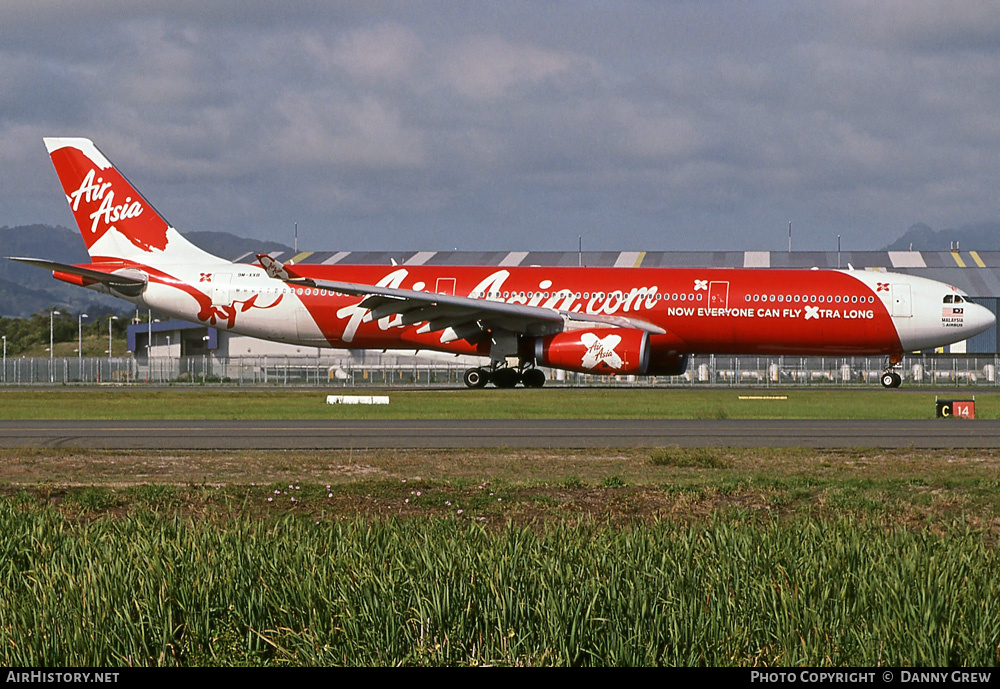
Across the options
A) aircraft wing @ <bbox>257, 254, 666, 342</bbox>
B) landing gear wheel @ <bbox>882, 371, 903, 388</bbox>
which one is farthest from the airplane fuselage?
landing gear wheel @ <bbox>882, 371, 903, 388</bbox>

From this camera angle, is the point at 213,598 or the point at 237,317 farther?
the point at 237,317

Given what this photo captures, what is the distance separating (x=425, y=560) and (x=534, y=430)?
13.3 meters

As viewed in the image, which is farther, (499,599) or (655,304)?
(655,304)

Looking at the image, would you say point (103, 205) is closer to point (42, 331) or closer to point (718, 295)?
point (718, 295)

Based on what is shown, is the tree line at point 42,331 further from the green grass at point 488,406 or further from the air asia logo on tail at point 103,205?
the green grass at point 488,406

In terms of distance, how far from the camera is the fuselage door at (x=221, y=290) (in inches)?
1563

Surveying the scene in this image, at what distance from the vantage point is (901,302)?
38594mm

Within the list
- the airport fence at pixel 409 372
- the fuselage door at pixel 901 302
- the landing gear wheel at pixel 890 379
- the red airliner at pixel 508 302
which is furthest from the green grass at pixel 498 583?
the airport fence at pixel 409 372

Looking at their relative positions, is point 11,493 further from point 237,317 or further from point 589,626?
point 237,317

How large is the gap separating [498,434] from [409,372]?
35.1m

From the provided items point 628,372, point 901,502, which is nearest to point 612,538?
point 901,502

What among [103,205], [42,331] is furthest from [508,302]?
[42,331]

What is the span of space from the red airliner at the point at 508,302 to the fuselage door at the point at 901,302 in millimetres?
35

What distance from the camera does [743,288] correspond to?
125ft
